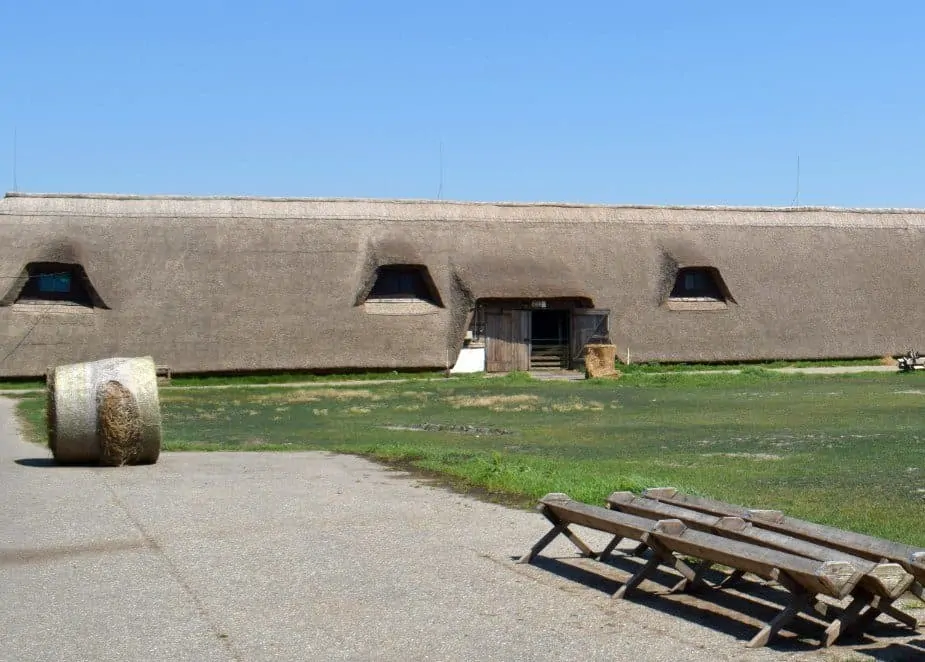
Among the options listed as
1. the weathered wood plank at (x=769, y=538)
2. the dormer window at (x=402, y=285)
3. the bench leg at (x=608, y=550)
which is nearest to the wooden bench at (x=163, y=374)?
the dormer window at (x=402, y=285)

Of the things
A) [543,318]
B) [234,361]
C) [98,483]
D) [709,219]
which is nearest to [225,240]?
[234,361]

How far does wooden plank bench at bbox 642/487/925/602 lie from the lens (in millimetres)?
7270

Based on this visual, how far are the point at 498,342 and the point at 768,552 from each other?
39042 millimetres

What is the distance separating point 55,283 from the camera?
44.2 m

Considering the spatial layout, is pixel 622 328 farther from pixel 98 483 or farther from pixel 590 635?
pixel 590 635

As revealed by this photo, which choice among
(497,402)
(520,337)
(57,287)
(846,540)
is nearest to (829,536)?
(846,540)

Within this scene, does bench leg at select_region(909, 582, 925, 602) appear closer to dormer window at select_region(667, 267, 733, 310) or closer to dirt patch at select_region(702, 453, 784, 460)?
dirt patch at select_region(702, 453, 784, 460)

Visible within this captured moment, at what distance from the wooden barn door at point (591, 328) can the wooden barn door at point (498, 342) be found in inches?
110

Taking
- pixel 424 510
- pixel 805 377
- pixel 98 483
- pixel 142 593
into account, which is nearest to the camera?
pixel 142 593

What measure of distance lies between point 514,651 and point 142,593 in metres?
3.10

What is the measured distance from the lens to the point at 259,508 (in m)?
13.1

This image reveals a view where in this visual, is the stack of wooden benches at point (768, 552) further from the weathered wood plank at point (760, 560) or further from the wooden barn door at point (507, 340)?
the wooden barn door at point (507, 340)

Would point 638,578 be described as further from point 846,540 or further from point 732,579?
point 846,540

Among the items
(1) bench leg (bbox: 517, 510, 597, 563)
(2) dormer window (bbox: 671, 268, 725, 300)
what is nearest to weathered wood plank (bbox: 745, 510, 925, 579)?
(1) bench leg (bbox: 517, 510, 597, 563)
